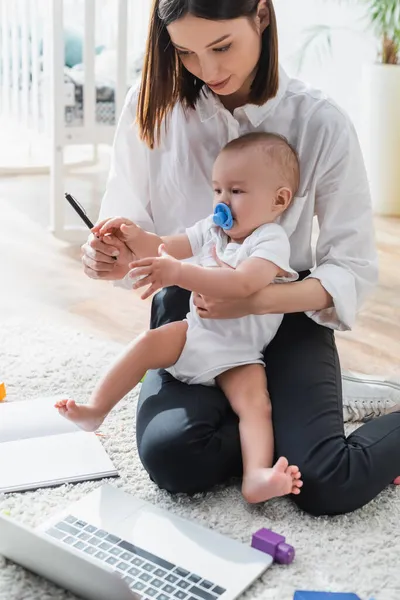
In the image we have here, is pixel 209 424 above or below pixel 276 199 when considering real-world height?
below

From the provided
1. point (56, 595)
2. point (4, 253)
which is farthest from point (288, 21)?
point (56, 595)

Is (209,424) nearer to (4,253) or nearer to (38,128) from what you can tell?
(4,253)

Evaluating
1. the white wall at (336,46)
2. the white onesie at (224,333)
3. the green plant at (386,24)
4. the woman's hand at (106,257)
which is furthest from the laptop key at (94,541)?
the white wall at (336,46)

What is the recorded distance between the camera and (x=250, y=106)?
1549mm

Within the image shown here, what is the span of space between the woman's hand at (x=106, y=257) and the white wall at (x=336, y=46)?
2524mm

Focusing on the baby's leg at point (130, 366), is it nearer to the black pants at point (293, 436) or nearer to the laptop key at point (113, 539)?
the black pants at point (293, 436)

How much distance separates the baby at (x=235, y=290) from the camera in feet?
4.71

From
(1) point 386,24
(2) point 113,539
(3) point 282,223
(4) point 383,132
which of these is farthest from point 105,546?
(1) point 386,24

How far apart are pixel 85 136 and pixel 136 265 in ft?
6.31

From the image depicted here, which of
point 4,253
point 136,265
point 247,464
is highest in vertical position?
point 136,265

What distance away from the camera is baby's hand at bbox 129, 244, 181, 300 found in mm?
1308

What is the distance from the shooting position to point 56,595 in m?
1.24

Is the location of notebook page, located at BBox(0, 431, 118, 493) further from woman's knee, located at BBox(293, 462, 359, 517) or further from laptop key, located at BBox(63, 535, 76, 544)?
woman's knee, located at BBox(293, 462, 359, 517)

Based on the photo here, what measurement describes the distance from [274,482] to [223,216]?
17.2 inches
